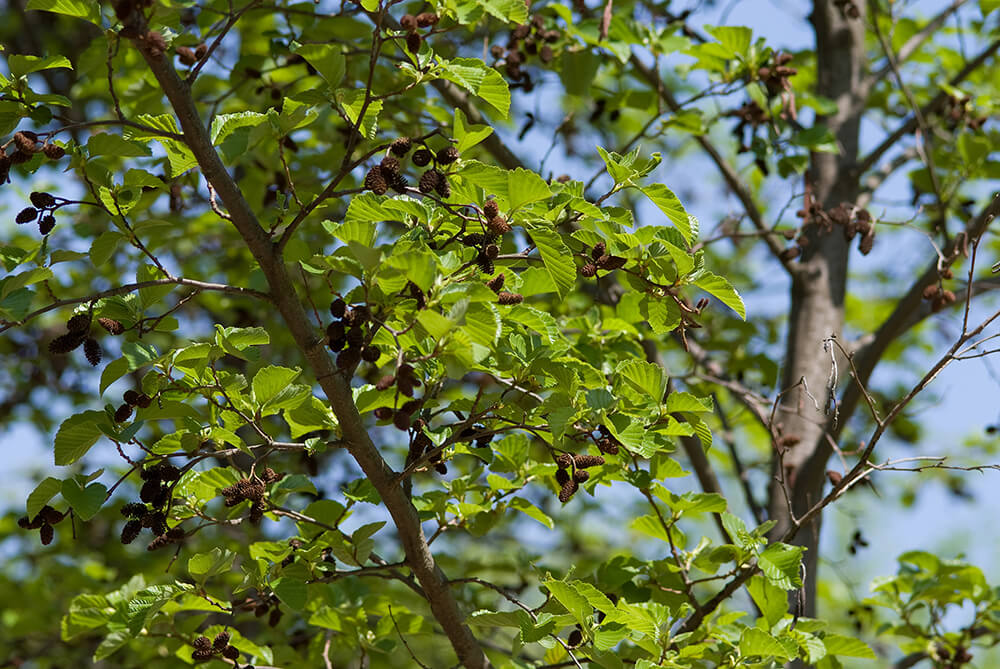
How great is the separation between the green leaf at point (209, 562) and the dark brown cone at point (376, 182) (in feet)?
3.03

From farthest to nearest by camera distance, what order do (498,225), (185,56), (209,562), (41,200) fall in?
1. (185,56)
2. (209,562)
3. (41,200)
4. (498,225)

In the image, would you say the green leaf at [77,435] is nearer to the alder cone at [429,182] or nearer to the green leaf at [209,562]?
the green leaf at [209,562]

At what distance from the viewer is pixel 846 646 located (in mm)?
2541

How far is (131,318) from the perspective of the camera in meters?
2.02

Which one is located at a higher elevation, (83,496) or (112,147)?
(112,147)

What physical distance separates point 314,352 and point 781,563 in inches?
49.6

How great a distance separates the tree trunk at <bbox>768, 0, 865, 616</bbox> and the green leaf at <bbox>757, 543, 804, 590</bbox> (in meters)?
0.83

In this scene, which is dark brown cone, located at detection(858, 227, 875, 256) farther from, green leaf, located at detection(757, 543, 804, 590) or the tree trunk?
green leaf, located at detection(757, 543, 804, 590)

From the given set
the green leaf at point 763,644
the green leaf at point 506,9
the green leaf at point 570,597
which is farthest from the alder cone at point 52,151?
the green leaf at point 763,644

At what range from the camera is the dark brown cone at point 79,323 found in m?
1.88

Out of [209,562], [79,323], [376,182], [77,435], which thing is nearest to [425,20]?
[376,182]

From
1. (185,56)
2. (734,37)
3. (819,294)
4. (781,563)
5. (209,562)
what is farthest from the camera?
(819,294)

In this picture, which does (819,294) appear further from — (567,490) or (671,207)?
(567,490)

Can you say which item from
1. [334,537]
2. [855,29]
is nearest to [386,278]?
[334,537]
